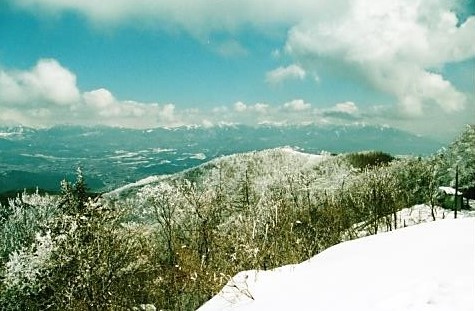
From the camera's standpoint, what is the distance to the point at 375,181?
57.2 meters

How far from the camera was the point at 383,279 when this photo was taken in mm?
11961

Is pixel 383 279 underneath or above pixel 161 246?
above

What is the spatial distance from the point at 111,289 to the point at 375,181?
3394 centimetres

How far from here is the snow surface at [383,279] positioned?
10.1 meters

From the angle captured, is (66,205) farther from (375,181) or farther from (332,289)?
(332,289)

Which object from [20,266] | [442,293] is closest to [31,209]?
[20,266]

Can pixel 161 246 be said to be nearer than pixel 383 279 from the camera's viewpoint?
No

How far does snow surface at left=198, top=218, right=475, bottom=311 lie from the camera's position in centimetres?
1015

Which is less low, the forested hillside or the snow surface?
the snow surface

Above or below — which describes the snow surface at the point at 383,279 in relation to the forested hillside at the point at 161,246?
above

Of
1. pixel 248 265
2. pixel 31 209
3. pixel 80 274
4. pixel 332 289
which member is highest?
pixel 332 289

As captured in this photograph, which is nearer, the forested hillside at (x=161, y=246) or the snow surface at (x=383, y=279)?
the snow surface at (x=383, y=279)

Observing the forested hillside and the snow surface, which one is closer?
the snow surface

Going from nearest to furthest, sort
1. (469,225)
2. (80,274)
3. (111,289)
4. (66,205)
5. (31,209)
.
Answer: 1. (469,225)
2. (80,274)
3. (111,289)
4. (66,205)
5. (31,209)
